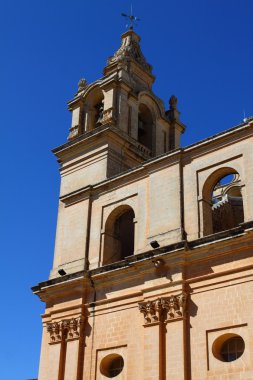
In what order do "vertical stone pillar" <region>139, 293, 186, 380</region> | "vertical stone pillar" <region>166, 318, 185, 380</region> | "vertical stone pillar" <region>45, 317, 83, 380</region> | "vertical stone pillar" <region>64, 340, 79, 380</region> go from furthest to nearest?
"vertical stone pillar" <region>45, 317, 83, 380</region>, "vertical stone pillar" <region>64, 340, 79, 380</region>, "vertical stone pillar" <region>139, 293, 186, 380</region>, "vertical stone pillar" <region>166, 318, 185, 380</region>

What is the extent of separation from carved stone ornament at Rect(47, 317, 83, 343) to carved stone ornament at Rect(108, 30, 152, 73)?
42.1ft

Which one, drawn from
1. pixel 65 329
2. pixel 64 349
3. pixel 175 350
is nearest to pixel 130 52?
pixel 65 329

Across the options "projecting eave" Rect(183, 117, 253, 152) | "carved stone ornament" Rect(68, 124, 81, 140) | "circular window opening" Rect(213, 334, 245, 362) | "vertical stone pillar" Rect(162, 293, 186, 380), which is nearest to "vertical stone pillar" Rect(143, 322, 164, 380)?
"vertical stone pillar" Rect(162, 293, 186, 380)

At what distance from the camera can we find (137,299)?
1859 cm

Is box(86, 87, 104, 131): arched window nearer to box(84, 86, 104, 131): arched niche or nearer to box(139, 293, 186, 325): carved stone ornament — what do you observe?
box(84, 86, 104, 131): arched niche

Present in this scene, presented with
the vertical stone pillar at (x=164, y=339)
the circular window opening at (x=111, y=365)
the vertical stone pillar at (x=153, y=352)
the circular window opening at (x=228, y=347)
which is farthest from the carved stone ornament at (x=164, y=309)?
the circular window opening at (x=111, y=365)

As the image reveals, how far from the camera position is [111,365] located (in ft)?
61.8

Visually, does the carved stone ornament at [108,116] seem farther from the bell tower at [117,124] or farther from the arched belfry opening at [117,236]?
the arched belfry opening at [117,236]

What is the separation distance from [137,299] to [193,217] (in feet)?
10.2

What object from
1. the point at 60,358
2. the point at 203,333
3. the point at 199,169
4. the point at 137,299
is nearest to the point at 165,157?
the point at 199,169

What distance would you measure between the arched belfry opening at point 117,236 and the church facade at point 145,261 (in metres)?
0.05

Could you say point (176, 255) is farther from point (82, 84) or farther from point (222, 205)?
point (82, 84)

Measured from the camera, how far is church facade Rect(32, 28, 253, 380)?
1642cm

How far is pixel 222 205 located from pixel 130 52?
1053 cm
